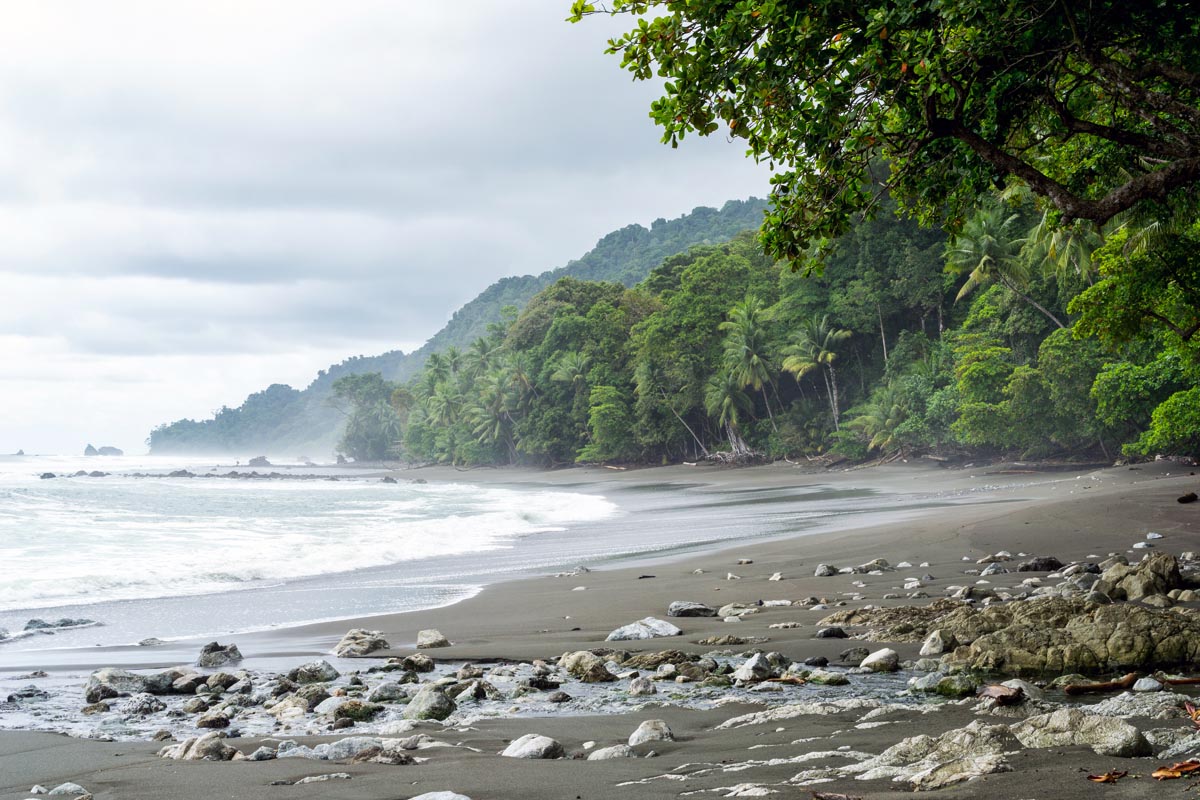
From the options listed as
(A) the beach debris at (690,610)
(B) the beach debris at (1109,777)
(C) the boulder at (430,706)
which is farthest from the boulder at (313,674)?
(B) the beach debris at (1109,777)

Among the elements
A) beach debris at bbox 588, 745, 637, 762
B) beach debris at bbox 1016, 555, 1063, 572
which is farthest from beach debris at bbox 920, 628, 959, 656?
beach debris at bbox 1016, 555, 1063, 572

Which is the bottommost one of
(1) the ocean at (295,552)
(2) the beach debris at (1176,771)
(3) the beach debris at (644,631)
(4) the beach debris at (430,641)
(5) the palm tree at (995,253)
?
(1) the ocean at (295,552)

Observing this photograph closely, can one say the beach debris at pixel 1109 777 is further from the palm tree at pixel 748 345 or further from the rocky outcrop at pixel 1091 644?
the palm tree at pixel 748 345

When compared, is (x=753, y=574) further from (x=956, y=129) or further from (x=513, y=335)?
(x=513, y=335)

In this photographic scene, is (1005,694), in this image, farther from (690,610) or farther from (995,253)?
(995,253)

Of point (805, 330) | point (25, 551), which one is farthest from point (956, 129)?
point (805, 330)

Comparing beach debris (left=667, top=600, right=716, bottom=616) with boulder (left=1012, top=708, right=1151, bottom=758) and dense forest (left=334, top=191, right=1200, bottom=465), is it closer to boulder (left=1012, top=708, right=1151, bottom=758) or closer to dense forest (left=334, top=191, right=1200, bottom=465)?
dense forest (left=334, top=191, right=1200, bottom=465)

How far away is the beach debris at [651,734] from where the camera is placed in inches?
159

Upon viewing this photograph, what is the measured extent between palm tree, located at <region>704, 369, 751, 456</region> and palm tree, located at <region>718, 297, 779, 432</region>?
817 mm

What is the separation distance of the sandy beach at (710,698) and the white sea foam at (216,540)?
490cm

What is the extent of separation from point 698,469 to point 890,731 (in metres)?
52.6

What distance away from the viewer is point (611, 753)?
3.86 meters

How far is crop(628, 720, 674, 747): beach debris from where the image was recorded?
4043mm

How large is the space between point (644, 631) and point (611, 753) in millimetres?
3649
